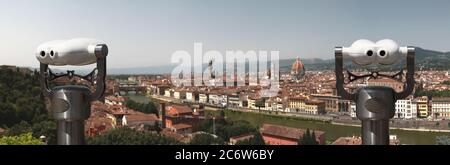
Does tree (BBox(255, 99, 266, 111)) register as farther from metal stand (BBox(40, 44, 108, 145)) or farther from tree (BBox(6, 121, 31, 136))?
metal stand (BBox(40, 44, 108, 145))

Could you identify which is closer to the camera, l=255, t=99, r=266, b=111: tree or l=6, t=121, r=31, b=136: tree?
l=6, t=121, r=31, b=136: tree

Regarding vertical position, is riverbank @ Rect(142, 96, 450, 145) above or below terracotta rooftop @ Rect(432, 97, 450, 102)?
below

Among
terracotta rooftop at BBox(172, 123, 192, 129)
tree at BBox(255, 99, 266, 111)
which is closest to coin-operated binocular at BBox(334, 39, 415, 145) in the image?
terracotta rooftop at BBox(172, 123, 192, 129)

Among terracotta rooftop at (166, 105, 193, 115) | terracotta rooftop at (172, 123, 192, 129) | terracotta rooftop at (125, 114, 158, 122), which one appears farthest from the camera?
terracotta rooftop at (166, 105, 193, 115)

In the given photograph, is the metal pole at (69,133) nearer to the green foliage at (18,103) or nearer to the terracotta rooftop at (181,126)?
the green foliage at (18,103)
